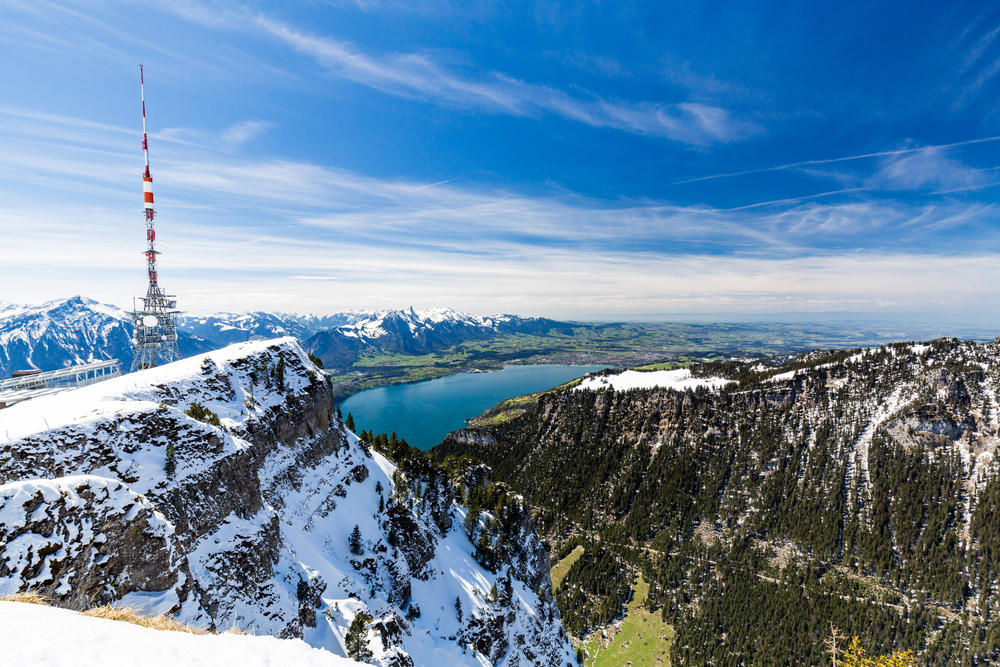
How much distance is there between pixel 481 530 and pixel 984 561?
129 m

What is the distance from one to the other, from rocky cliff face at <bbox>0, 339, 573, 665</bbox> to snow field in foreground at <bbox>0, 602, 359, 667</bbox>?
28.6ft

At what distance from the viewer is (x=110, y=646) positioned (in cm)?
943

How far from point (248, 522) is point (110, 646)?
27475mm

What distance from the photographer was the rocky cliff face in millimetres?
18219

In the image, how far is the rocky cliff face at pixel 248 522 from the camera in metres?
18.2

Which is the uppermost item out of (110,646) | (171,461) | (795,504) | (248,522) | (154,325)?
(154,325)

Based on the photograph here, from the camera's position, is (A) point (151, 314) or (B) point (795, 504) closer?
(A) point (151, 314)

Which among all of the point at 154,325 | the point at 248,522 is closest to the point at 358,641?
the point at 248,522

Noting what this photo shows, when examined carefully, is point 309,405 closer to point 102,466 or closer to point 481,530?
point 102,466

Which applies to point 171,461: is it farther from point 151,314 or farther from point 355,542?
point 151,314

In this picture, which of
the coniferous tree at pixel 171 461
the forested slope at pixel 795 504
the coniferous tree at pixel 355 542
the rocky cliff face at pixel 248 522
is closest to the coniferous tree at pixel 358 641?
the rocky cliff face at pixel 248 522

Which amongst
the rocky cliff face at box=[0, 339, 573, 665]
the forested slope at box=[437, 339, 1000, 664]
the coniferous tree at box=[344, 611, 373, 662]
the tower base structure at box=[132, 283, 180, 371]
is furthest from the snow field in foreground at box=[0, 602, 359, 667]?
the forested slope at box=[437, 339, 1000, 664]

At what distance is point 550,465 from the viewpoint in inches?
6565

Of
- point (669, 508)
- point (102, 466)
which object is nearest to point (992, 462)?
point (669, 508)
